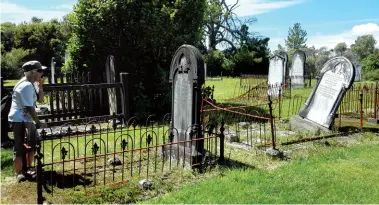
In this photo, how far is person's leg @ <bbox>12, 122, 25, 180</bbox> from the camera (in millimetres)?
5669

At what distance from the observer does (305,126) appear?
9.98 meters

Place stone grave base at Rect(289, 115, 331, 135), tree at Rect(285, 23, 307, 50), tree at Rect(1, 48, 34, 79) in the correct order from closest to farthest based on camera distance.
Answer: stone grave base at Rect(289, 115, 331, 135) → tree at Rect(1, 48, 34, 79) → tree at Rect(285, 23, 307, 50)

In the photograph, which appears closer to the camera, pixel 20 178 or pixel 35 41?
pixel 20 178

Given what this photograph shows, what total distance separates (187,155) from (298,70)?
1797 cm

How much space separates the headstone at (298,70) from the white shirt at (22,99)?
19.0 metres

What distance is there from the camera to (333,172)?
619 centimetres

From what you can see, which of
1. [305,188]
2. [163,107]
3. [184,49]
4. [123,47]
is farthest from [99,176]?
[123,47]

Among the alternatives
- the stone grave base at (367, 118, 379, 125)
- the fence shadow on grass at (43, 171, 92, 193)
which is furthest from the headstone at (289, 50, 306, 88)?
the fence shadow on grass at (43, 171, 92, 193)

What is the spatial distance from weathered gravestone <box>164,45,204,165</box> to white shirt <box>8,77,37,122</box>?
255 cm

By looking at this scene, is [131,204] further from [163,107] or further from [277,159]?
[163,107]

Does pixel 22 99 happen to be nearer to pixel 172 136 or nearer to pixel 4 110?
pixel 172 136

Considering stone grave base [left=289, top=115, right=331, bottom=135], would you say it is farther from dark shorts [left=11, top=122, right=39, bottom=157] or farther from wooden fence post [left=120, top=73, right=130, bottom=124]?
dark shorts [left=11, top=122, right=39, bottom=157]

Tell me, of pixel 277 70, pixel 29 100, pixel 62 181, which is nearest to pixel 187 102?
pixel 62 181

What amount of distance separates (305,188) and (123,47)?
9.02 m
